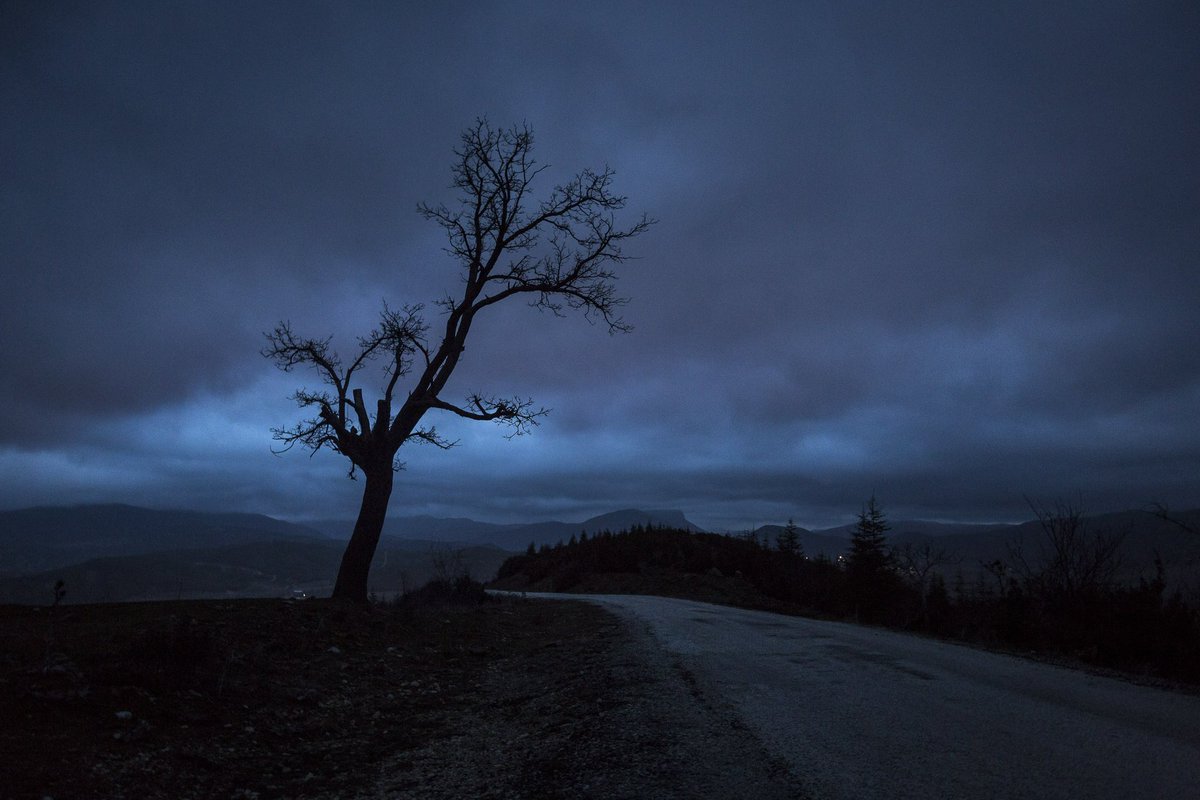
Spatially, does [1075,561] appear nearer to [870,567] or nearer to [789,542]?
[870,567]

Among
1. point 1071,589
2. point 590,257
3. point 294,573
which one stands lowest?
point 294,573

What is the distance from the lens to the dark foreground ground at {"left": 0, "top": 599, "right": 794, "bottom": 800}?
14.1 ft

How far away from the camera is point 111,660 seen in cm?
622

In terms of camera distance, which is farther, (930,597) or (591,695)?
(930,597)

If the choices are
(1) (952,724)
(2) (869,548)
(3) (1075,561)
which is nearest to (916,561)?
(2) (869,548)

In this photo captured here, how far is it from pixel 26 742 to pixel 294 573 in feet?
446

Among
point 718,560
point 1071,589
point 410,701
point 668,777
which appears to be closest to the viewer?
point 668,777

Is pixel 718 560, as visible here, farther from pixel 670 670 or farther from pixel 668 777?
pixel 668 777

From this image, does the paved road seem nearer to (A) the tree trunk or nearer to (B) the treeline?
(B) the treeline

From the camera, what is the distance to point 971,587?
2262cm

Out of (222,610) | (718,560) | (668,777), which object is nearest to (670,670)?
(668,777)

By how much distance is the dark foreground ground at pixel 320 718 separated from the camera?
4297 millimetres

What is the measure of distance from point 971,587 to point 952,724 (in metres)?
20.7

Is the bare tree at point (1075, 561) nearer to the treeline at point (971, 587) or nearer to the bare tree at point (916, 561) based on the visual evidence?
the treeline at point (971, 587)
